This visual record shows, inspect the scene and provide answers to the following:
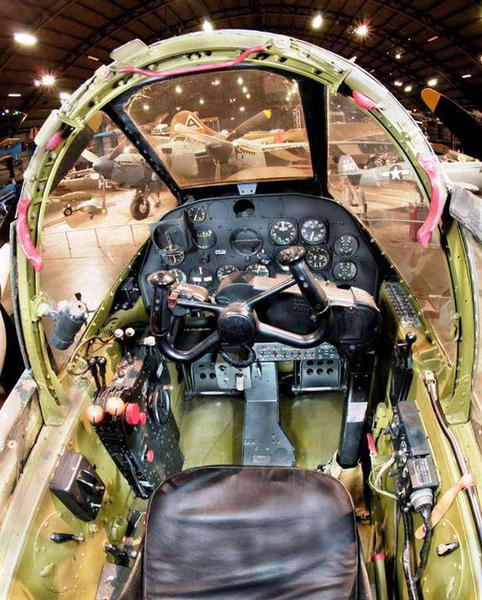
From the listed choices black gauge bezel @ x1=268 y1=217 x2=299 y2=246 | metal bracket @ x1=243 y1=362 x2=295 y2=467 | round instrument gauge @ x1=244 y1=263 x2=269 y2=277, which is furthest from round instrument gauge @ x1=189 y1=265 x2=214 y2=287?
metal bracket @ x1=243 y1=362 x2=295 y2=467

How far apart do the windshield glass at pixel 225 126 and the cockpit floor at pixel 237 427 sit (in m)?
1.41

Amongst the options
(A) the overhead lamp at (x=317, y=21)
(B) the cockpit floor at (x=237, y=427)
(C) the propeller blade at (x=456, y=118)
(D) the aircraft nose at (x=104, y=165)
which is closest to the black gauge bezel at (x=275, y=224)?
(C) the propeller blade at (x=456, y=118)

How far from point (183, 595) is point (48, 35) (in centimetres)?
1422

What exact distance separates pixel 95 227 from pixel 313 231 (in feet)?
20.9

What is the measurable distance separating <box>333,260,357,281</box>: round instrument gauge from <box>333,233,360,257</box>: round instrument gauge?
6 centimetres

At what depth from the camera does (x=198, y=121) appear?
221 cm

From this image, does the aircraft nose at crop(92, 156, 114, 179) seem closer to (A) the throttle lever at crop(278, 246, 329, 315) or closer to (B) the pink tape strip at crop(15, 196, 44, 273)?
(B) the pink tape strip at crop(15, 196, 44, 273)

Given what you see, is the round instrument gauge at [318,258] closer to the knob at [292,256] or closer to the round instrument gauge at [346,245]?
the round instrument gauge at [346,245]

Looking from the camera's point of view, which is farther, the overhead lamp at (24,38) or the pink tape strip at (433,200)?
the overhead lamp at (24,38)

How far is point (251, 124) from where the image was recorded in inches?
88.4

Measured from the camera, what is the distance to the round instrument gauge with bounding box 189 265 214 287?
266 centimetres

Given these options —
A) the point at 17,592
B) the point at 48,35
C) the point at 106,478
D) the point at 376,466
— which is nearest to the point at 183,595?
the point at 17,592

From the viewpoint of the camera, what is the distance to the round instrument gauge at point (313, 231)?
249 cm

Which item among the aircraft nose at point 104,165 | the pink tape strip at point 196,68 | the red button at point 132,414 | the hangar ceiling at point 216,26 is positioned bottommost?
the red button at point 132,414
